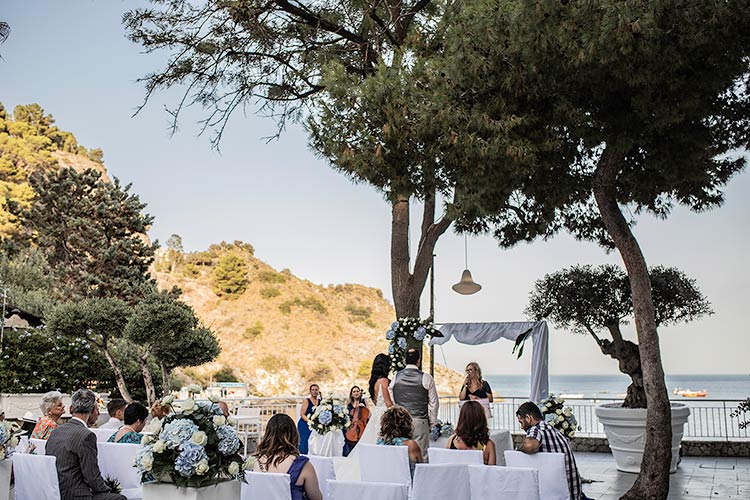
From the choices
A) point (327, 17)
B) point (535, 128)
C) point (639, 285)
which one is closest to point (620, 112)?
point (535, 128)

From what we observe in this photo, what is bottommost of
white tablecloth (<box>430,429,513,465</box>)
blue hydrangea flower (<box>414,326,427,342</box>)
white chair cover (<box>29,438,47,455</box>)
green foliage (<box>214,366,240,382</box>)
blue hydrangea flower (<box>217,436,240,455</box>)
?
white tablecloth (<box>430,429,513,465</box>)

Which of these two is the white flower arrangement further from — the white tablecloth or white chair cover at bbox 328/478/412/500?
white chair cover at bbox 328/478/412/500

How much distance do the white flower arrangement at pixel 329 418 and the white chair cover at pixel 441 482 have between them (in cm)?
383

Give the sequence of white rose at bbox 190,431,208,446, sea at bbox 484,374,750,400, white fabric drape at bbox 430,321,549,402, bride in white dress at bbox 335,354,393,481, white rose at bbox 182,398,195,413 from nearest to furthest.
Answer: white rose at bbox 190,431,208,446 → white rose at bbox 182,398,195,413 → bride in white dress at bbox 335,354,393,481 → white fabric drape at bbox 430,321,549,402 → sea at bbox 484,374,750,400

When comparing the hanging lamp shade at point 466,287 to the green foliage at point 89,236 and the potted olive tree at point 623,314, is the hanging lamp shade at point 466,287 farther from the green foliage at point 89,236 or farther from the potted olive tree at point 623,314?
the green foliage at point 89,236

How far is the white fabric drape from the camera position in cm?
1012

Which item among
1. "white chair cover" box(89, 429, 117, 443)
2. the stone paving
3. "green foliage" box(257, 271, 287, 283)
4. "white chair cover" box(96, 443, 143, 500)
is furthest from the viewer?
"green foliage" box(257, 271, 287, 283)

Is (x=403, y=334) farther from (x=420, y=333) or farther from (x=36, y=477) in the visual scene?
(x=36, y=477)

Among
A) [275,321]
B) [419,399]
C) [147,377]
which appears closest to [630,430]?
[419,399]

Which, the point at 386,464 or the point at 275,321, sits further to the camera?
the point at 275,321

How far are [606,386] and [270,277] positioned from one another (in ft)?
91.0

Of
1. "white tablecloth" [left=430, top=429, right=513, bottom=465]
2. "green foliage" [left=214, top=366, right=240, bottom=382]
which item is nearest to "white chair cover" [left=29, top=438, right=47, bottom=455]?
"white tablecloth" [left=430, top=429, right=513, bottom=465]

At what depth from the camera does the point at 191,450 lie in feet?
10.2

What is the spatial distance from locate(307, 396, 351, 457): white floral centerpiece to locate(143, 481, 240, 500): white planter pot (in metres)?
4.53
